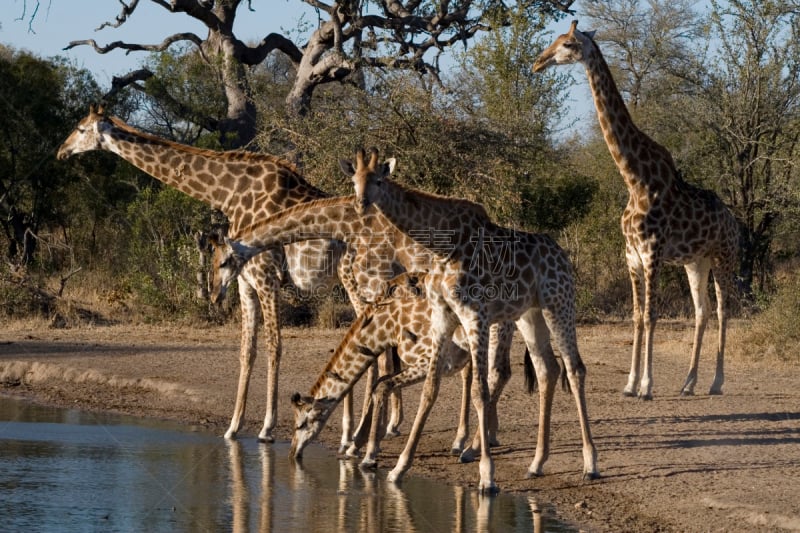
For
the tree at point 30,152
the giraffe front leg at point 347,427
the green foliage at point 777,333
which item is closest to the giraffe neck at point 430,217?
the giraffe front leg at point 347,427

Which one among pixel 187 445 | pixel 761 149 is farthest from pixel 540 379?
pixel 761 149

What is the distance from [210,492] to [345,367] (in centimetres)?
134

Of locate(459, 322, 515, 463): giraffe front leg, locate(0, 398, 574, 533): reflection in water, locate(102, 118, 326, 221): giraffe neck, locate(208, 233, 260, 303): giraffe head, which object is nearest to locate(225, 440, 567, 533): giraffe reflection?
locate(0, 398, 574, 533): reflection in water

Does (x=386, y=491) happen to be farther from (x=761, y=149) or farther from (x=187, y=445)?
(x=761, y=149)

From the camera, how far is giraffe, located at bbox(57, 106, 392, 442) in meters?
9.44

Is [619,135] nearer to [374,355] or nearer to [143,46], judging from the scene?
[374,355]

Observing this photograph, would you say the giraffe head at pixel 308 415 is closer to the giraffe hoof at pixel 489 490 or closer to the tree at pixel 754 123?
the giraffe hoof at pixel 489 490

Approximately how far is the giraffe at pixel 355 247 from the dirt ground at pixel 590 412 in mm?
791

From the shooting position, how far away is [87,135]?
10.5 m

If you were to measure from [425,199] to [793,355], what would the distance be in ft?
22.7

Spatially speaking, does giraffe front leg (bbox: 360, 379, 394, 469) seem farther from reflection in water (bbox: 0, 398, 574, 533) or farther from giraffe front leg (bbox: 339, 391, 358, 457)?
giraffe front leg (bbox: 339, 391, 358, 457)

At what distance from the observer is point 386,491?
7.77 metres

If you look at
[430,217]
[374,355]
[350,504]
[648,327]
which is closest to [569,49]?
[648,327]

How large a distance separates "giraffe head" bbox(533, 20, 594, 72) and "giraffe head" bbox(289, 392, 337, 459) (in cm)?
440
